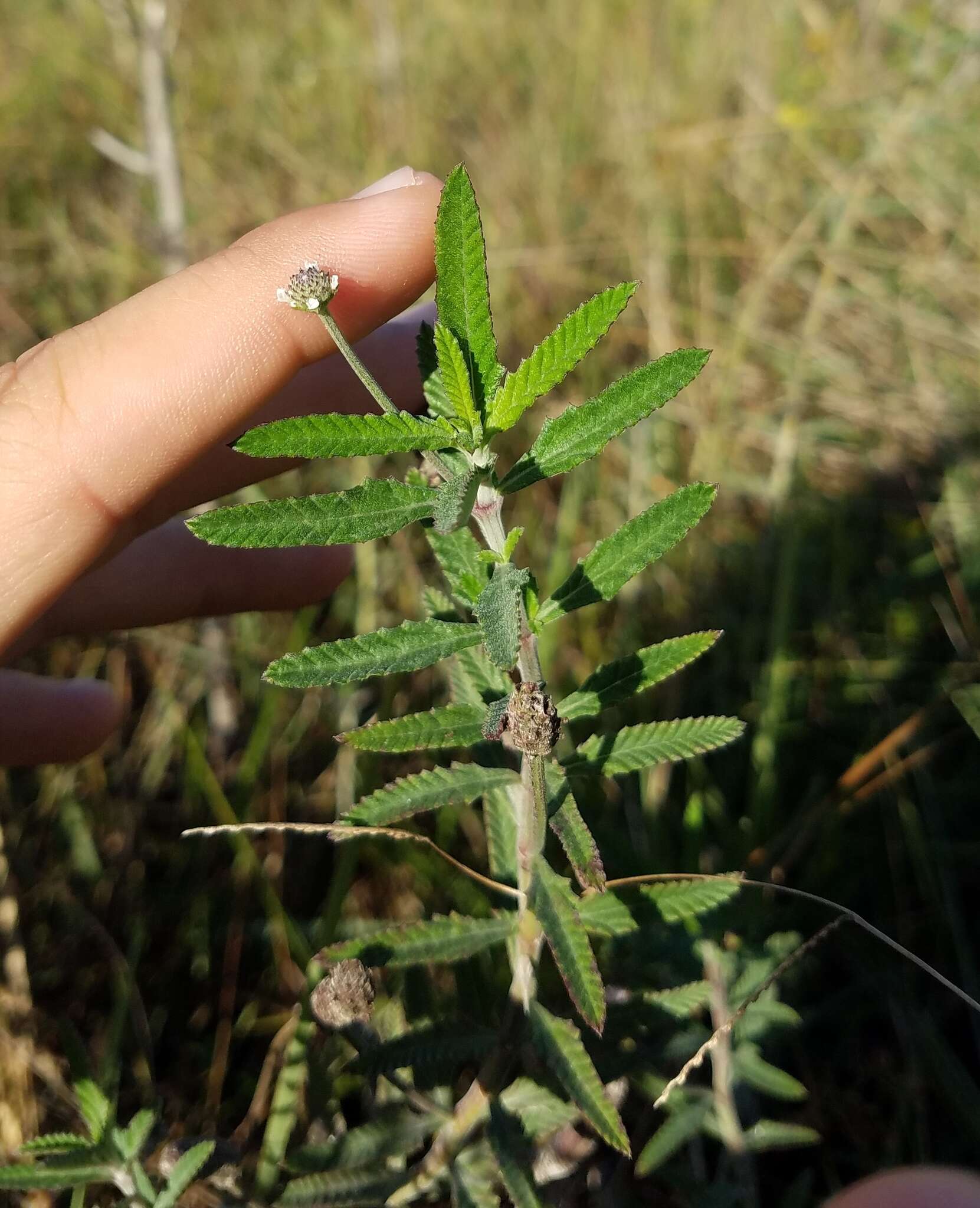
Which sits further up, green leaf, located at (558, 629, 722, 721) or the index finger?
the index finger

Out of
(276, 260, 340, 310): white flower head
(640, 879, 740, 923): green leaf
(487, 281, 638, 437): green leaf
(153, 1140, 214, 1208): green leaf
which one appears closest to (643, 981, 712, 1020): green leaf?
(640, 879, 740, 923): green leaf

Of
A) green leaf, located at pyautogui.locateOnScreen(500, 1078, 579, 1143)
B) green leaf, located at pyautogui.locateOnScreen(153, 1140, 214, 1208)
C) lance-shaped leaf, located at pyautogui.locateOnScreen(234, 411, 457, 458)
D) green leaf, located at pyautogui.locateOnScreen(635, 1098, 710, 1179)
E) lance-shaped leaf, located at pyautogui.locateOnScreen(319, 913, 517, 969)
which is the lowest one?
green leaf, located at pyautogui.locateOnScreen(635, 1098, 710, 1179)

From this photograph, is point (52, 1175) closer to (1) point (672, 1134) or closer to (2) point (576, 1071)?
(2) point (576, 1071)

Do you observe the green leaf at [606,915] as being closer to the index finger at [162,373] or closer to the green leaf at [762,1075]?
the green leaf at [762,1075]

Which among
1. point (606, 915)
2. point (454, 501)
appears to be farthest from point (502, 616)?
point (606, 915)

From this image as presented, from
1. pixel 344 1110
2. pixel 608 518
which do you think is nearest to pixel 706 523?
pixel 608 518

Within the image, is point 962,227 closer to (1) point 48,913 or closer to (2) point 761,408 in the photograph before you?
(2) point 761,408

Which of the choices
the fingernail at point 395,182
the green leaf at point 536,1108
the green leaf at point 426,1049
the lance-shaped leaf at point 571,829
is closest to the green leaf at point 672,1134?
the green leaf at point 536,1108

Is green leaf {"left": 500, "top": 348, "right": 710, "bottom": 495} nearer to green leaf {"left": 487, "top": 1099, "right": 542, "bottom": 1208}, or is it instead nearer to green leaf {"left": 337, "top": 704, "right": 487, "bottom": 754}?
green leaf {"left": 337, "top": 704, "right": 487, "bottom": 754}
